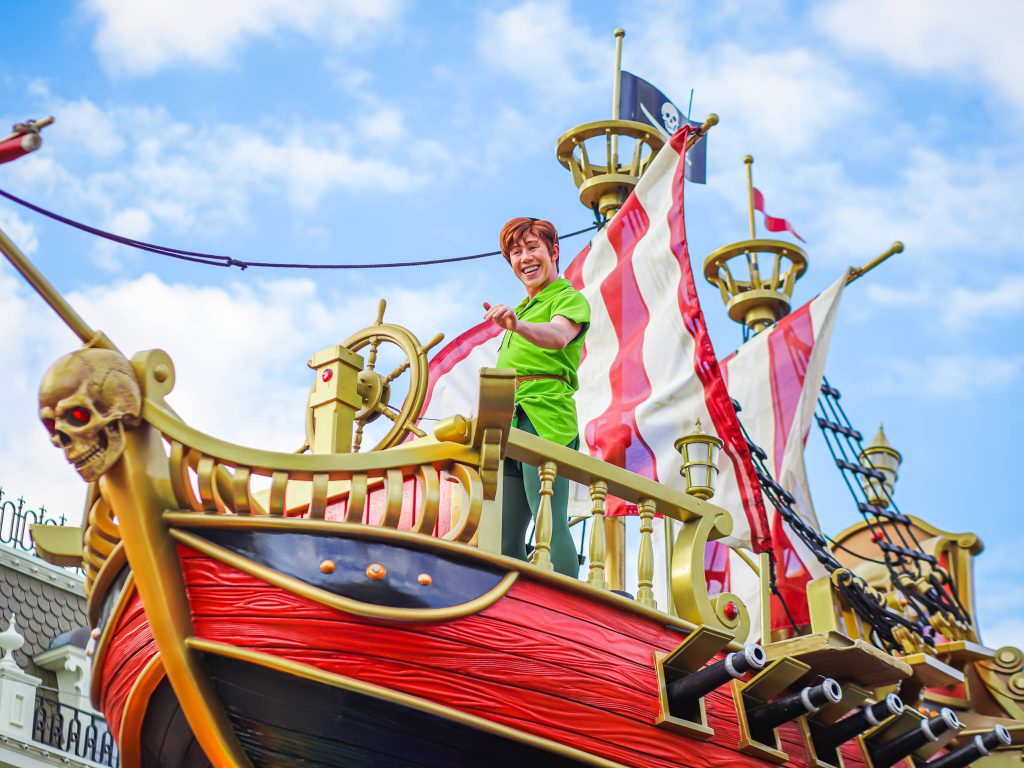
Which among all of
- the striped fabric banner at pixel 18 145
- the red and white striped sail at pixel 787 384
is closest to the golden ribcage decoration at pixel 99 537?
the striped fabric banner at pixel 18 145

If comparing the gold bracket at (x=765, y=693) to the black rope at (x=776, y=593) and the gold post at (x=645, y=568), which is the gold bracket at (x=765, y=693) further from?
the black rope at (x=776, y=593)

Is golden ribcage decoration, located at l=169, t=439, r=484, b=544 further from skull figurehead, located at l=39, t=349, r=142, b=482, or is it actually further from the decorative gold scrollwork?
the decorative gold scrollwork

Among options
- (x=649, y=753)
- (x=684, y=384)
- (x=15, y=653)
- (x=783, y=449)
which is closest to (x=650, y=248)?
(x=684, y=384)

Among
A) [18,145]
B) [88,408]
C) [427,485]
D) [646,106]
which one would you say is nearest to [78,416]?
[88,408]

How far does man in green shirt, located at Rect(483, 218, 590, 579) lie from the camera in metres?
5.49

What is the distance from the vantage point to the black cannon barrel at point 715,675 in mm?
5043

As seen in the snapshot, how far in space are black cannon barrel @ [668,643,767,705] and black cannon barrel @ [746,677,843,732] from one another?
0.27 m

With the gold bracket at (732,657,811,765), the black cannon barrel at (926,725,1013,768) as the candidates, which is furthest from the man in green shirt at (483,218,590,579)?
the black cannon barrel at (926,725,1013,768)

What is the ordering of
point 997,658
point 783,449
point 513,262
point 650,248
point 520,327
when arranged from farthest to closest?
point 783,449
point 650,248
point 997,658
point 513,262
point 520,327

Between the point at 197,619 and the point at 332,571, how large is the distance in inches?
16.7

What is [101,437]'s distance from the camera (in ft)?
15.0

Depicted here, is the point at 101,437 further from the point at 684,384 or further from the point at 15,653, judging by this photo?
the point at 15,653

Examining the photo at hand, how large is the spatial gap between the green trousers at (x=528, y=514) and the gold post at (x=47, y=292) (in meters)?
1.61

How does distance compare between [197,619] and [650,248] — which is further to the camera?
[650,248]
